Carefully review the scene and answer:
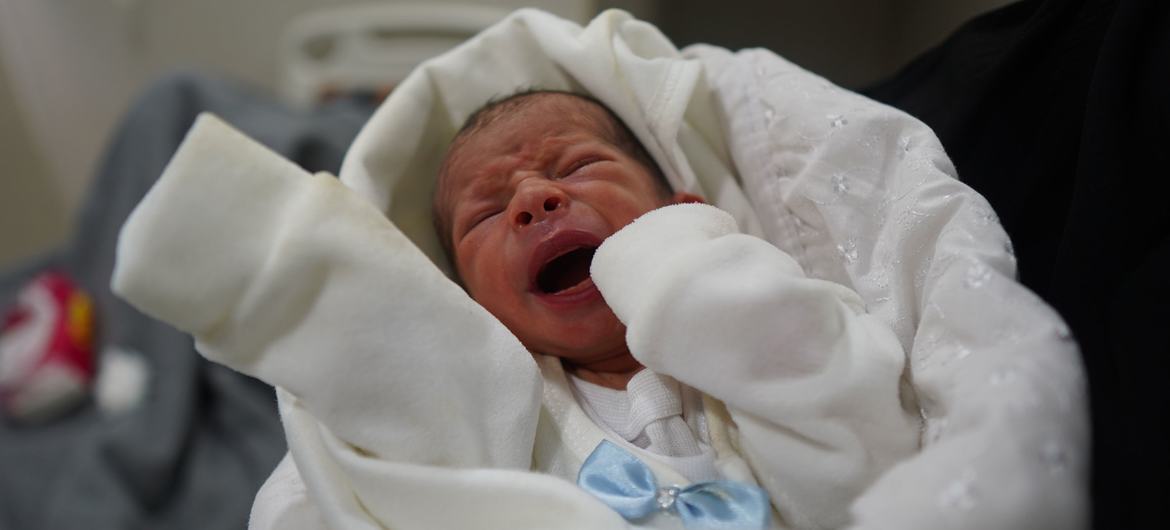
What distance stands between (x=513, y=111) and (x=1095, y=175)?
1.54ft

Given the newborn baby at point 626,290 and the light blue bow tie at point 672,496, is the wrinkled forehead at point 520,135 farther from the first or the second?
the light blue bow tie at point 672,496

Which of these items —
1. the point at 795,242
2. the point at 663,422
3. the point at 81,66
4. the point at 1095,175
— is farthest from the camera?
the point at 81,66

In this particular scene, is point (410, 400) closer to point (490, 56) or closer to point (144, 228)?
point (144, 228)

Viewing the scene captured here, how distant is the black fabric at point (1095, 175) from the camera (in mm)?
443

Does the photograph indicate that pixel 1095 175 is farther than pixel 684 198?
No

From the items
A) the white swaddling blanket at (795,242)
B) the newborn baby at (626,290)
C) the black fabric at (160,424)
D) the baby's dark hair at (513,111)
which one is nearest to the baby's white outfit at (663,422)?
the newborn baby at (626,290)

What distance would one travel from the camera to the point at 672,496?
57cm

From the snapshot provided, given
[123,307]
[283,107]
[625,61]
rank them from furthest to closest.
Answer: [283,107], [123,307], [625,61]

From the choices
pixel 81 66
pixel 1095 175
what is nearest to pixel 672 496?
pixel 1095 175

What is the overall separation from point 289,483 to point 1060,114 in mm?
636

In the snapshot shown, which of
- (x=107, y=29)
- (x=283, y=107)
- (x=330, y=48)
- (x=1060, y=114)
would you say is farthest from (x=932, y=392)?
(x=107, y=29)

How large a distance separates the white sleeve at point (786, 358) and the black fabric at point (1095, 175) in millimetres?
113

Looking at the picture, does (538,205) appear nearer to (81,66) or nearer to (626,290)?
(626,290)

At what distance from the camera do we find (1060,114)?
605 mm
